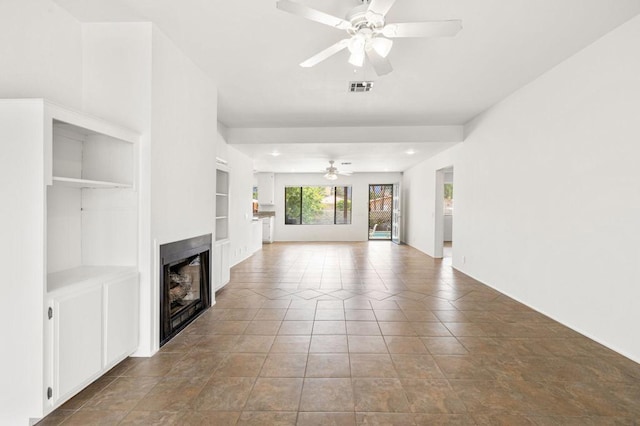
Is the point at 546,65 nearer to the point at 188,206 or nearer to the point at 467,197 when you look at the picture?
the point at 467,197

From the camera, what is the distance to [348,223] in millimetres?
11312

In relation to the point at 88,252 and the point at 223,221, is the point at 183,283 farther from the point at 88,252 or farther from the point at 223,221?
the point at 223,221

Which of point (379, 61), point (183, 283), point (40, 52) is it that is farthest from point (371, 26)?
point (183, 283)

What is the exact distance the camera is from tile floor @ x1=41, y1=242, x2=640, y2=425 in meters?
1.87

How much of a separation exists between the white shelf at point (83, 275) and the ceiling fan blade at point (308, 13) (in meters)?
2.16

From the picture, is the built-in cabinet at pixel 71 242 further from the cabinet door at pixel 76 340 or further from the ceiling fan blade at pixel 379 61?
the ceiling fan blade at pixel 379 61

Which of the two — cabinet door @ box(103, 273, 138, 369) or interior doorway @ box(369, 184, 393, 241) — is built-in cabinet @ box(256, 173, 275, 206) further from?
cabinet door @ box(103, 273, 138, 369)

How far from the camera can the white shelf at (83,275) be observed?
1.93 meters

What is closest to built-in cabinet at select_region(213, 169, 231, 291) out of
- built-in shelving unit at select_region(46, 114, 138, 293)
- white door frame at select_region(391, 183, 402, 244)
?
built-in shelving unit at select_region(46, 114, 138, 293)

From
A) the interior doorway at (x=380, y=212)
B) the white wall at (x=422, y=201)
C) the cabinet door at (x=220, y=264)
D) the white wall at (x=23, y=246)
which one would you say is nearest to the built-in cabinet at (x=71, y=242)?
the white wall at (x=23, y=246)

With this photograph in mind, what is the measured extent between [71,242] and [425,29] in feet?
10.1

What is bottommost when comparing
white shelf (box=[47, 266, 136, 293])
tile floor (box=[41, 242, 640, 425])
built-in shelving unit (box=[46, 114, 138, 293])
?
tile floor (box=[41, 242, 640, 425])

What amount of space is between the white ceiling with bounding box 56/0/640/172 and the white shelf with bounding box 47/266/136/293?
2035mm

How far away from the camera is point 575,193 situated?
3.12 m
